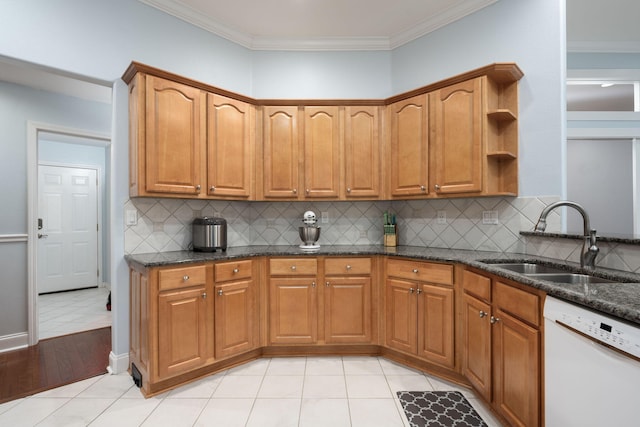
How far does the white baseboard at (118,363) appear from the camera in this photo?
2449 mm

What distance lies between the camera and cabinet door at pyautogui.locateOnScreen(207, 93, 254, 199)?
2.67 meters

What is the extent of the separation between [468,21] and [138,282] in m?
3.40

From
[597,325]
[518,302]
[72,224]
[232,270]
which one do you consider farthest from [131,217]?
[72,224]

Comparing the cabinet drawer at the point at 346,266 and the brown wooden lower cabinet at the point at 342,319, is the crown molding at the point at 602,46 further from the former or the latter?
the cabinet drawer at the point at 346,266

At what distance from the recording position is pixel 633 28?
3.19 meters

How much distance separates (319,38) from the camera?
10.5 feet

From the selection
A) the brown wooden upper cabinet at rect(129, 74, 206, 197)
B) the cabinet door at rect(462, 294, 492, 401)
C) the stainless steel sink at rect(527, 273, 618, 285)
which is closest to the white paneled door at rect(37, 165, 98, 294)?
the brown wooden upper cabinet at rect(129, 74, 206, 197)

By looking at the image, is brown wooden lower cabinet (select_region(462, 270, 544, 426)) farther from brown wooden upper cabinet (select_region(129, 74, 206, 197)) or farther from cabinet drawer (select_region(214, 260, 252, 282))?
brown wooden upper cabinet (select_region(129, 74, 206, 197))

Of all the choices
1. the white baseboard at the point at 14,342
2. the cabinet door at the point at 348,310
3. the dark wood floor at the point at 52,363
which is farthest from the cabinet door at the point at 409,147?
the white baseboard at the point at 14,342

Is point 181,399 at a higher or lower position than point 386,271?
lower

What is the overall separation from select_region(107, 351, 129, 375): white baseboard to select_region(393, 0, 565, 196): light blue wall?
3334 millimetres

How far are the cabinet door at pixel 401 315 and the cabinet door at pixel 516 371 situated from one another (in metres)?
0.72

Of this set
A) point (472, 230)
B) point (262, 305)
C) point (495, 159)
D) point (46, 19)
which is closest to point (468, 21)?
point (495, 159)

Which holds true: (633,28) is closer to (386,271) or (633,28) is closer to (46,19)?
(386,271)
